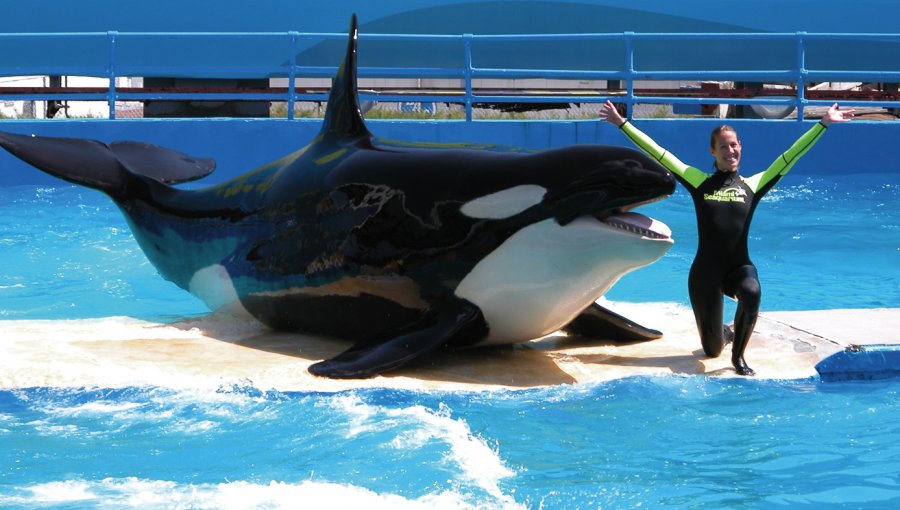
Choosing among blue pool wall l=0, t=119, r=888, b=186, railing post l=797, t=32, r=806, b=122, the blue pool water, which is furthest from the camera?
blue pool wall l=0, t=119, r=888, b=186

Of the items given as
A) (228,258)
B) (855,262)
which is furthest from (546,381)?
(855,262)

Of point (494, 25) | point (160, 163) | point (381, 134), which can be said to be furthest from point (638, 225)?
point (494, 25)

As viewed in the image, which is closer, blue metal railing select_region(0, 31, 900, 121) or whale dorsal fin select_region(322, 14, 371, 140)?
whale dorsal fin select_region(322, 14, 371, 140)

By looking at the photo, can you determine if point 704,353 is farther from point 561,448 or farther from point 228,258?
point 228,258

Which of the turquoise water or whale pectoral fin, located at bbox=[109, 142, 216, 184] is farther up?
whale pectoral fin, located at bbox=[109, 142, 216, 184]

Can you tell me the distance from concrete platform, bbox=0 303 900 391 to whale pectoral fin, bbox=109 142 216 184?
111cm

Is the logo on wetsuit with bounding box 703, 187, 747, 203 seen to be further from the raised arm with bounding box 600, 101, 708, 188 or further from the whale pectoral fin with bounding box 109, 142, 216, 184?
the whale pectoral fin with bounding box 109, 142, 216, 184

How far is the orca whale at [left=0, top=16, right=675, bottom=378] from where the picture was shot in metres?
5.87

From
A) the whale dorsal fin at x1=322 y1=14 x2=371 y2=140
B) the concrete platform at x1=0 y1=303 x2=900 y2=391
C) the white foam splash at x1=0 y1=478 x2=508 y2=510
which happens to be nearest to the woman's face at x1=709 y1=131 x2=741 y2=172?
the concrete platform at x1=0 y1=303 x2=900 y2=391

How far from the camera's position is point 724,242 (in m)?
6.34

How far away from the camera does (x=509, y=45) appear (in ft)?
70.9

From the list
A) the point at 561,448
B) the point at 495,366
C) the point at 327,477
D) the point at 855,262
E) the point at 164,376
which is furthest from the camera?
the point at 855,262

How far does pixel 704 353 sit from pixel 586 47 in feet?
52.6

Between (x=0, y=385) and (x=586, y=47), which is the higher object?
(x=586, y=47)
